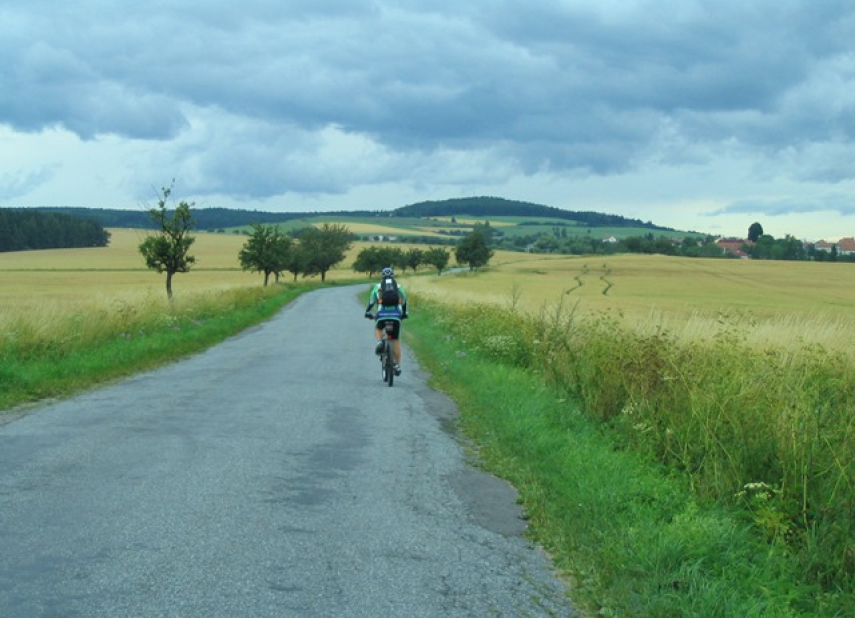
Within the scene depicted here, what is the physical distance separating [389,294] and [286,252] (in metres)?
56.7

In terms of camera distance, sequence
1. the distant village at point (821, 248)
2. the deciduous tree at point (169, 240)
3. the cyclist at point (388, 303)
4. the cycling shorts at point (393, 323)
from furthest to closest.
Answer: the distant village at point (821, 248)
the deciduous tree at point (169, 240)
the cyclist at point (388, 303)
the cycling shorts at point (393, 323)

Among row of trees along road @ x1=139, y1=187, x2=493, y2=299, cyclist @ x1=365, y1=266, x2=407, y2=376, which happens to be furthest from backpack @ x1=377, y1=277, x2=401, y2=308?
row of trees along road @ x1=139, y1=187, x2=493, y2=299

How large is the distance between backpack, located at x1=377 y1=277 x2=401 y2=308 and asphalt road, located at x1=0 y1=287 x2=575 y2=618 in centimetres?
387

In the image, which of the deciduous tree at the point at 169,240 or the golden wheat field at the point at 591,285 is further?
the deciduous tree at the point at 169,240

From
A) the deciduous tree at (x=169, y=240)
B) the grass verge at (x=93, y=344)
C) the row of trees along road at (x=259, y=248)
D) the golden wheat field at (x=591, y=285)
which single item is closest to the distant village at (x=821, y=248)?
the golden wheat field at (x=591, y=285)

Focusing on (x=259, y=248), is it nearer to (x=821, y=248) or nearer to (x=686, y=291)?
(x=686, y=291)

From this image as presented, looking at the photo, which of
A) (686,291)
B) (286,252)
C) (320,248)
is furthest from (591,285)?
(320,248)

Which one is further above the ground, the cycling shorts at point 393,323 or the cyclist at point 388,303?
Answer: the cyclist at point 388,303

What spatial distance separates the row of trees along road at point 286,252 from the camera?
3681 centimetres

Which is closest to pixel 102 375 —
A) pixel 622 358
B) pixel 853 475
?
pixel 622 358

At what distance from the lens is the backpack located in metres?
15.6

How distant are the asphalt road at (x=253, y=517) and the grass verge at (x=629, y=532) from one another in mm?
262

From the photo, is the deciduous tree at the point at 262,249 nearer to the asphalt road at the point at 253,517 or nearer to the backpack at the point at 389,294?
the backpack at the point at 389,294

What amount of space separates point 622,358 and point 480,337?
322 inches
